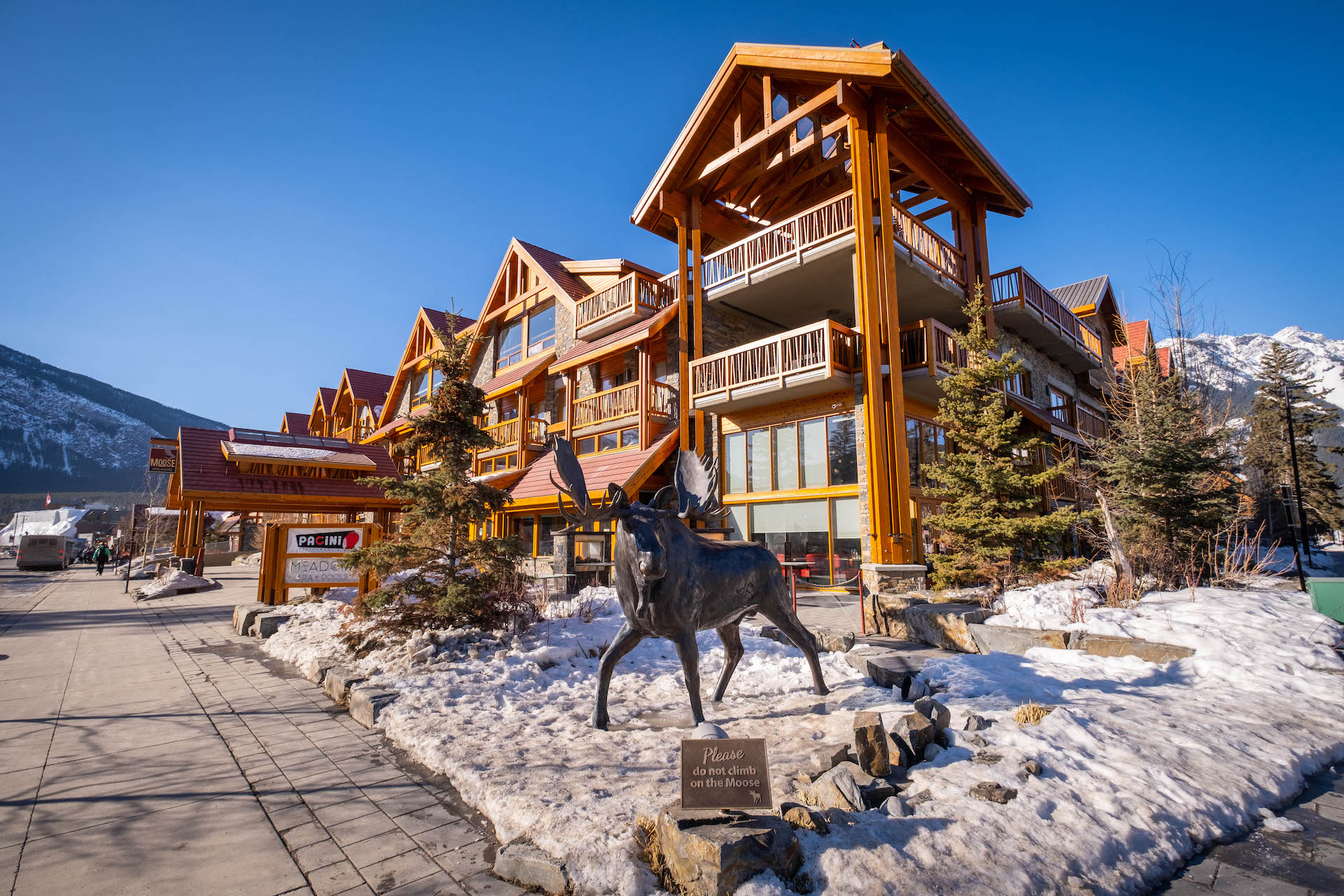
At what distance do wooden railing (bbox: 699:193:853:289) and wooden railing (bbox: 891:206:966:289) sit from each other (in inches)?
47.4

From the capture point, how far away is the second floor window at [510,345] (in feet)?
79.9

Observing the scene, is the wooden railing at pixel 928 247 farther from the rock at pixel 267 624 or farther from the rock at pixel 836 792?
the rock at pixel 267 624

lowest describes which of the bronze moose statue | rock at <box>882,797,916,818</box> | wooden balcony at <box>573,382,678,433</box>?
rock at <box>882,797,916,818</box>

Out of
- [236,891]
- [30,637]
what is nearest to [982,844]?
[236,891]

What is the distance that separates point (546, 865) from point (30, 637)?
44.3ft

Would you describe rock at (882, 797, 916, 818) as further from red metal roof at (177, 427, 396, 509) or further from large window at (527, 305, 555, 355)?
large window at (527, 305, 555, 355)

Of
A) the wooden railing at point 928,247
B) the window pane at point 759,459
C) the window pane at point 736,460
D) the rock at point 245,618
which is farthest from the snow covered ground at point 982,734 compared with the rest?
the wooden railing at point 928,247

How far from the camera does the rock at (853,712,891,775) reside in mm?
3666

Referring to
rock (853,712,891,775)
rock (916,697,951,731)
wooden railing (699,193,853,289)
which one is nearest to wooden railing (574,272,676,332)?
wooden railing (699,193,853,289)

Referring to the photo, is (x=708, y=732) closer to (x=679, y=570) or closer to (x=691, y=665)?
(x=691, y=665)

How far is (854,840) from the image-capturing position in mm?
2980

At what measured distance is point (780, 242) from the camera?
15125mm

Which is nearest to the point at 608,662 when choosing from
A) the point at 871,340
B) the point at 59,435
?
the point at 871,340

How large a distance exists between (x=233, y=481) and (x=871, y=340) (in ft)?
60.8
